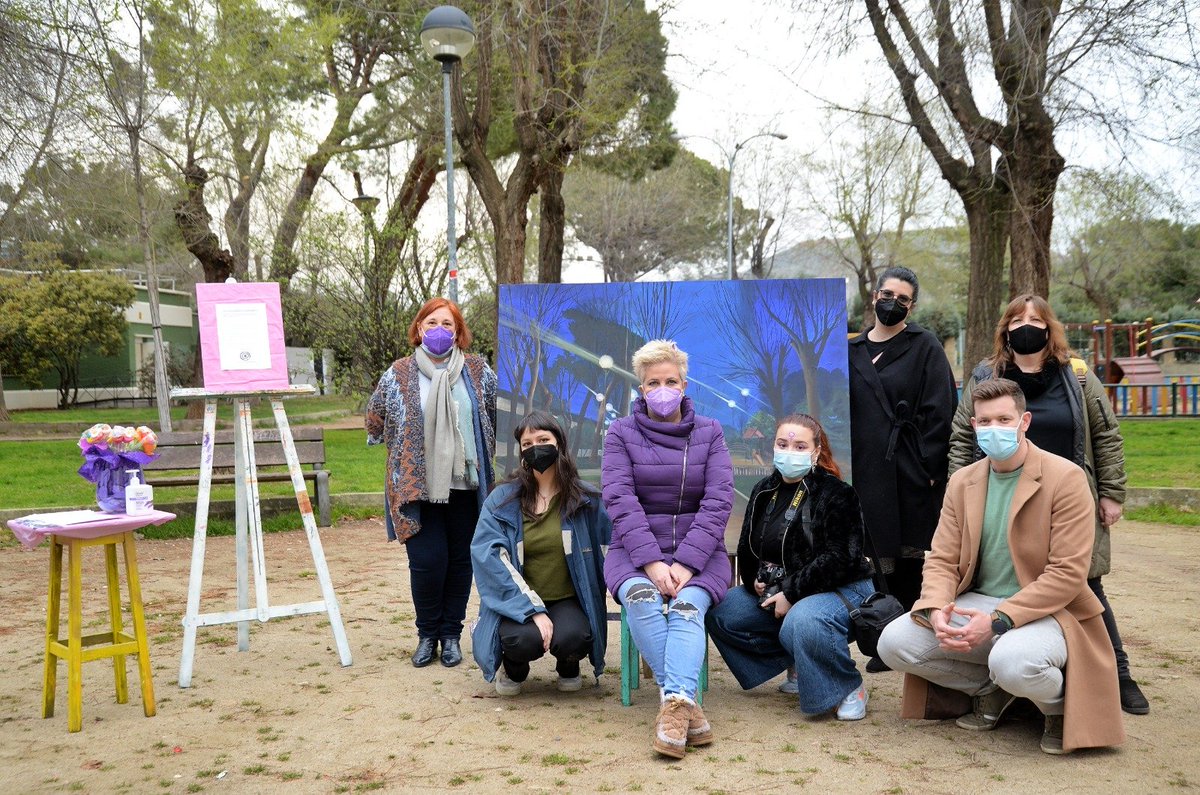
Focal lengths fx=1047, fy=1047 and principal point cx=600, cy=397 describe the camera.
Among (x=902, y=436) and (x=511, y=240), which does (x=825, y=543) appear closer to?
(x=902, y=436)

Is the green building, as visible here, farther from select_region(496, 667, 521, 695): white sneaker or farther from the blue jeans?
the blue jeans

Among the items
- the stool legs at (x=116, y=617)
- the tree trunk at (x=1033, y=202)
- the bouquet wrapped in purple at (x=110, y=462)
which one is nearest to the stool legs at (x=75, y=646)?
the stool legs at (x=116, y=617)

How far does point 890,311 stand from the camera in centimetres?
456

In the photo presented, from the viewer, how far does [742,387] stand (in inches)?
217

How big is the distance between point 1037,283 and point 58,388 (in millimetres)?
29752

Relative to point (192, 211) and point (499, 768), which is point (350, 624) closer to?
point (499, 768)

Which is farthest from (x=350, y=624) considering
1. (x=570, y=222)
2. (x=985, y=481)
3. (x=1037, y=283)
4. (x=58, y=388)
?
(x=570, y=222)

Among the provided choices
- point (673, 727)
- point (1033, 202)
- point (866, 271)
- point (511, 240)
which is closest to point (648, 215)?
point (866, 271)

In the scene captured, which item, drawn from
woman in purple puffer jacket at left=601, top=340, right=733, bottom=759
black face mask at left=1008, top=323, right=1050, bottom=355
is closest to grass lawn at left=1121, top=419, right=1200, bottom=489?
black face mask at left=1008, top=323, right=1050, bottom=355

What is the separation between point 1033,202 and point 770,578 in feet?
27.6

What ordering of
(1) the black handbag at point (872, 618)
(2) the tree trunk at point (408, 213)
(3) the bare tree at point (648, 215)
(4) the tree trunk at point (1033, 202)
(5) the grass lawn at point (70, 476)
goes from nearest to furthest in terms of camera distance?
(1) the black handbag at point (872, 618) < (4) the tree trunk at point (1033, 202) < (5) the grass lawn at point (70, 476) < (2) the tree trunk at point (408, 213) < (3) the bare tree at point (648, 215)

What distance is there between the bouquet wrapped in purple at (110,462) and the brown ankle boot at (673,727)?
241 centimetres

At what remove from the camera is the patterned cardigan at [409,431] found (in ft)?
16.2

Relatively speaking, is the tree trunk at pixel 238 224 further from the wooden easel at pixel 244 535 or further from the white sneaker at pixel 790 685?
the white sneaker at pixel 790 685
